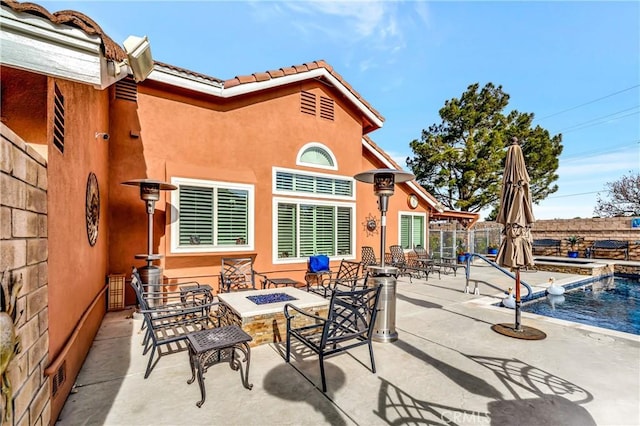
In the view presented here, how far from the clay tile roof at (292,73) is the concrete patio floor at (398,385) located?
6.11m

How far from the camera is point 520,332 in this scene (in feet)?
16.0

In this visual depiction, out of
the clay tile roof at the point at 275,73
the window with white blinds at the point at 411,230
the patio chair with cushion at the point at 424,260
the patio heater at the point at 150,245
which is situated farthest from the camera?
the window with white blinds at the point at 411,230

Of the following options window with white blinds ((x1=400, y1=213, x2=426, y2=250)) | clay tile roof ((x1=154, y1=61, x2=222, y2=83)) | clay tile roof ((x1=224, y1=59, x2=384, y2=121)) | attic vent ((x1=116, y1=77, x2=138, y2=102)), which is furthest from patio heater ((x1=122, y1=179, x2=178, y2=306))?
window with white blinds ((x1=400, y1=213, x2=426, y2=250))

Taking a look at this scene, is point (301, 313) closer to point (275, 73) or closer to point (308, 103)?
point (275, 73)

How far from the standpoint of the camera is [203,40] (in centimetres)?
805

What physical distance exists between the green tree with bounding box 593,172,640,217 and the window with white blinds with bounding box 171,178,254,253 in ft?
109

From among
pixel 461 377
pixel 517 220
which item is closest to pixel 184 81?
pixel 517 220

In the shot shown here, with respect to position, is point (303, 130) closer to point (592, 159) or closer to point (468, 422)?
point (468, 422)

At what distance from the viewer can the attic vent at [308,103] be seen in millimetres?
8820

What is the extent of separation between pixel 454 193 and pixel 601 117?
2168cm

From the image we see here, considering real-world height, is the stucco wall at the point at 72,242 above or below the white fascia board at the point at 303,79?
below

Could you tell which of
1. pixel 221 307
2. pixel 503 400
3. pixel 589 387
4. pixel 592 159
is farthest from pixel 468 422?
pixel 592 159

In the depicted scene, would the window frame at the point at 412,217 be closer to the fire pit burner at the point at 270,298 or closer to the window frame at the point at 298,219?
the window frame at the point at 298,219

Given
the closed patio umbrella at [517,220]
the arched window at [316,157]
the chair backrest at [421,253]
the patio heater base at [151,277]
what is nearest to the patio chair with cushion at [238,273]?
the patio heater base at [151,277]
